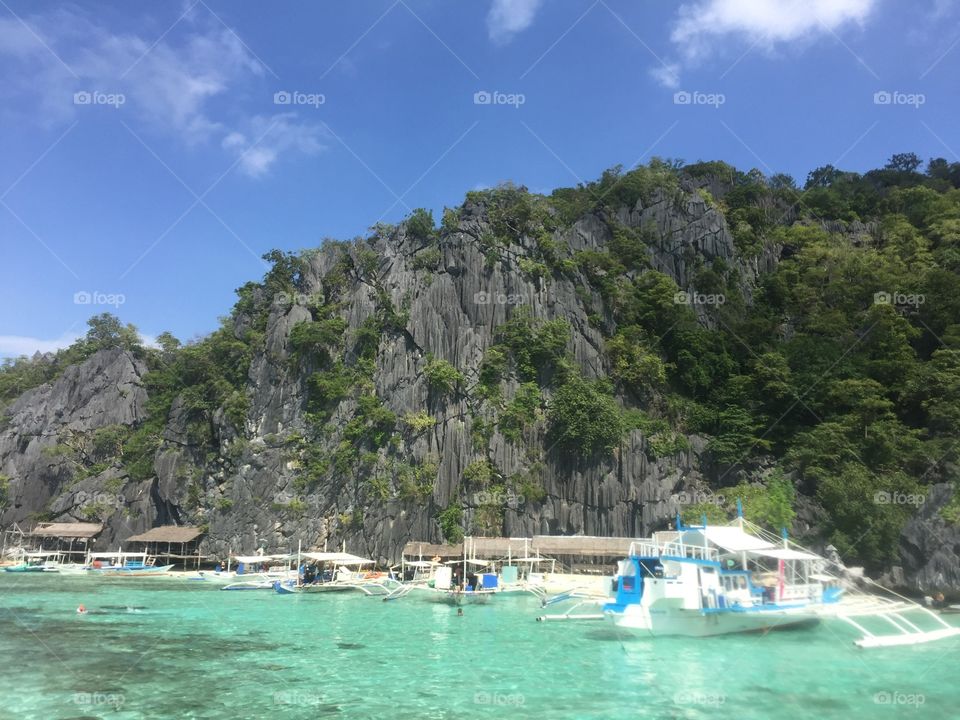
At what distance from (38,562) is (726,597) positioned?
52576 millimetres

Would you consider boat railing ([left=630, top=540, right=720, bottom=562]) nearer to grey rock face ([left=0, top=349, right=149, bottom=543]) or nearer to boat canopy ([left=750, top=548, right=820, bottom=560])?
boat canopy ([left=750, top=548, right=820, bottom=560])

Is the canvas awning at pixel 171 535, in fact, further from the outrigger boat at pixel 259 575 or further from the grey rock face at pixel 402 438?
the outrigger boat at pixel 259 575

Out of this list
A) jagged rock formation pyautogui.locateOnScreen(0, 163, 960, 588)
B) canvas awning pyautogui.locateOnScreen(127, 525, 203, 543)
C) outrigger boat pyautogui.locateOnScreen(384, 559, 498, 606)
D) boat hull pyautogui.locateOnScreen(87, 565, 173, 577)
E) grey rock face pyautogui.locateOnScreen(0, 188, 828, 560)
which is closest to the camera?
outrigger boat pyautogui.locateOnScreen(384, 559, 498, 606)

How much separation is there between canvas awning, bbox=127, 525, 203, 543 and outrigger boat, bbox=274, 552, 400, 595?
14.3 m

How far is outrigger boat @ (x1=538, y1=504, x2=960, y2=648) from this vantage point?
62.7ft

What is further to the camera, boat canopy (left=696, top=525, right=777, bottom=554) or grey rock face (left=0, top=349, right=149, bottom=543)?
grey rock face (left=0, top=349, right=149, bottom=543)

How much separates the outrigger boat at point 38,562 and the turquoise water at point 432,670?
86.9ft

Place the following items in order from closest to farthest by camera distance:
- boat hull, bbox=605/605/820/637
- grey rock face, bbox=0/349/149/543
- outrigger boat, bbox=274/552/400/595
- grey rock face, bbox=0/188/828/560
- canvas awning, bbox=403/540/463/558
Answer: boat hull, bbox=605/605/820/637, outrigger boat, bbox=274/552/400/595, canvas awning, bbox=403/540/463/558, grey rock face, bbox=0/188/828/560, grey rock face, bbox=0/349/149/543

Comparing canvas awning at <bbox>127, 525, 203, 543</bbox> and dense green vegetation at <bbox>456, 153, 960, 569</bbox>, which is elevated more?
dense green vegetation at <bbox>456, 153, 960, 569</bbox>

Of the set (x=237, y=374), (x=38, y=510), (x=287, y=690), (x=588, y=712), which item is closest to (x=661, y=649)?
(x=588, y=712)

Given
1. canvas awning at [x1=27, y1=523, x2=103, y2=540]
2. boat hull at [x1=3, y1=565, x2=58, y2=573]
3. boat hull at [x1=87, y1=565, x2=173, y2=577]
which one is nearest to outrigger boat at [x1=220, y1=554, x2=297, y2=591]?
boat hull at [x1=87, y1=565, x2=173, y2=577]

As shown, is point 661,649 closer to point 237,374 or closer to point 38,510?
point 237,374

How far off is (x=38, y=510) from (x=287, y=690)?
5720 cm

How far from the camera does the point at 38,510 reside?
56.9 metres
